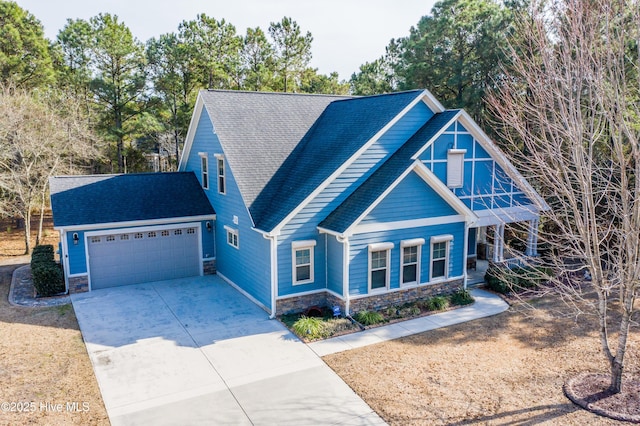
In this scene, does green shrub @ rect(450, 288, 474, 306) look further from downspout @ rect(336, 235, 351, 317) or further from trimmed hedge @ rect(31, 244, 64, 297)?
trimmed hedge @ rect(31, 244, 64, 297)

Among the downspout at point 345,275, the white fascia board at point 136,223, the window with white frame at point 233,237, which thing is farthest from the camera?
the window with white frame at point 233,237

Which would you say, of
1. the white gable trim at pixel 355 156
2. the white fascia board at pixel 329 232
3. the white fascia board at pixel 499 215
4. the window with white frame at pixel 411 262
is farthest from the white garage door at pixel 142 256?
the white fascia board at pixel 499 215

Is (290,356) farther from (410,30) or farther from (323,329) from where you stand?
(410,30)

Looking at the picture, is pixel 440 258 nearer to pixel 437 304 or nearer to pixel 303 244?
pixel 437 304

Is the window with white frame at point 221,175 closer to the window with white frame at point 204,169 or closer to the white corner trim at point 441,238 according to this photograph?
the window with white frame at point 204,169

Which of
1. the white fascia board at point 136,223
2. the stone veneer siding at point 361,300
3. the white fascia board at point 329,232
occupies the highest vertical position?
the white fascia board at point 329,232

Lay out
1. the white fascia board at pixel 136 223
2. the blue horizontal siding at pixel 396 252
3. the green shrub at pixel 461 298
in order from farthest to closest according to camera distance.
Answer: the white fascia board at pixel 136 223 < the green shrub at pixel 461 298 < the blue horizontal siding at pixel 396 252

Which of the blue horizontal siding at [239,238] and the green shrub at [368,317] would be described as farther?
the blue horizontal siding at [239,238]
